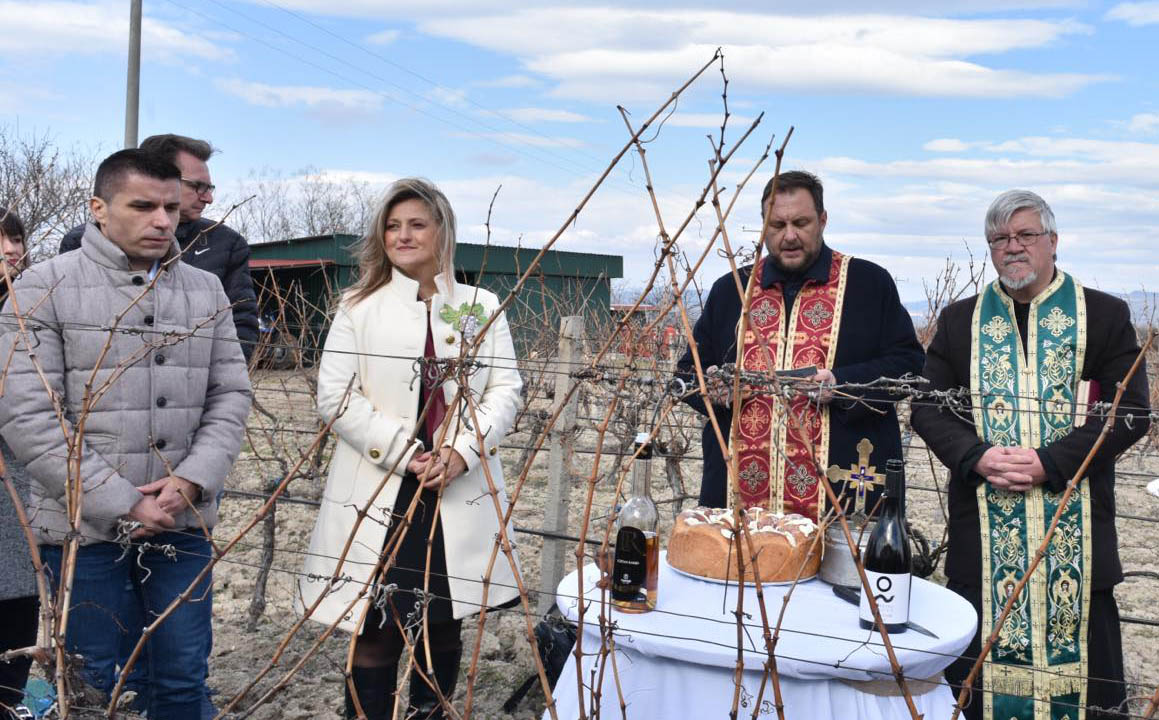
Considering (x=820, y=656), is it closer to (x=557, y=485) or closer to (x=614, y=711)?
(x=614, y=711)

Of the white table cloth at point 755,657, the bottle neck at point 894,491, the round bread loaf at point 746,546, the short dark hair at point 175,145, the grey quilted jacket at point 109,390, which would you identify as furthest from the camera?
the short dark hair at point 175,145

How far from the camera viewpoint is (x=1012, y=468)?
279 cm

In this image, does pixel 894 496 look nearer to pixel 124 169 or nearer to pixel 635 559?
pixel 635 559

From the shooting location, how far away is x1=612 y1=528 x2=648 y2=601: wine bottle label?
6.70 ft

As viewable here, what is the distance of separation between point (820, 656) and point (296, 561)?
14.5 ft

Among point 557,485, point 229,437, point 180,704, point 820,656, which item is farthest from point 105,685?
point 557,485

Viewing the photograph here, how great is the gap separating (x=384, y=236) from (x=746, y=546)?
1343 mm

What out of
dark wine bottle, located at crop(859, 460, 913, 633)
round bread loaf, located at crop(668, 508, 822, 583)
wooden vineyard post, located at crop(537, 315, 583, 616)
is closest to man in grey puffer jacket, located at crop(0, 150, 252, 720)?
round bread loaf, located at crop(668, 508, 822, 583)

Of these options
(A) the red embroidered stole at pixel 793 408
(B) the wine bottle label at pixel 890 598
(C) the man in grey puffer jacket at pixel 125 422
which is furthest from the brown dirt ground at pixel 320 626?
(B) the wine bottle label at pixel 890 598

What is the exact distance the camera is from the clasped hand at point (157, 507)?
2436 mm

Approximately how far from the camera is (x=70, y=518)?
1891mm

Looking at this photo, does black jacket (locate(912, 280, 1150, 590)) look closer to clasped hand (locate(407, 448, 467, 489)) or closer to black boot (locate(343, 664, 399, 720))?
clasped hand (locate(407, 448, 467, 489))

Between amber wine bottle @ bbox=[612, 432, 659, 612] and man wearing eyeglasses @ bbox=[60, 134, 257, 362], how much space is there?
180 cm

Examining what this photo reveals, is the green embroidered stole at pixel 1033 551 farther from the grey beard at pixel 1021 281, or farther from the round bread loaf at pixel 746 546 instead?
the round bread loaf at pixel 746 546
